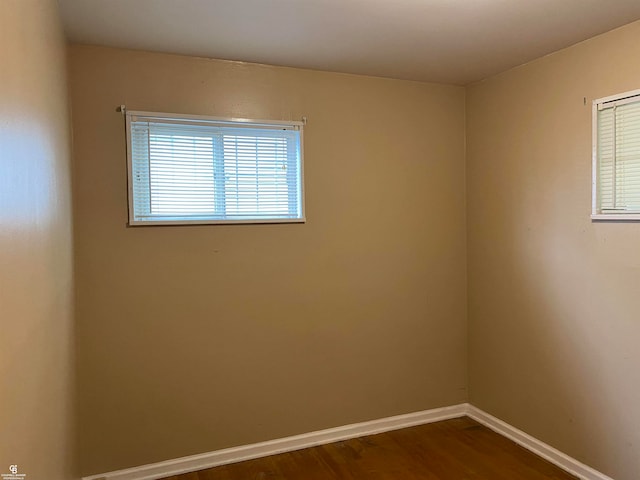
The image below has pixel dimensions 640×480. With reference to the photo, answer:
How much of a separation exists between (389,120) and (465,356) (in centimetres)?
183

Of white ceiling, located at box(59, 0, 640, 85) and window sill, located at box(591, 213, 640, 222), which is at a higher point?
white ceiling, located at box(59, 0, 640, 85)

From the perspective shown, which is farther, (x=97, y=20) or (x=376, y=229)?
(x=376, y=229)

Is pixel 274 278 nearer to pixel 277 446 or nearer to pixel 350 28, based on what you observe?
pixel 277 446

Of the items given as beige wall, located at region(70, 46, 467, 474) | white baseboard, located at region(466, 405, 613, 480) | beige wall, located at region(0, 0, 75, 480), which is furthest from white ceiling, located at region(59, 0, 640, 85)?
white baseboard, located at region(466, 405, 613, 480)

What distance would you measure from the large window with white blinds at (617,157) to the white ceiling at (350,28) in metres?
0.40

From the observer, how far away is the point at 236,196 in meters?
2.77

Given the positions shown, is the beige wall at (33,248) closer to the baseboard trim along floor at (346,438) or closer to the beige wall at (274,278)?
the beige wall at (274,278)

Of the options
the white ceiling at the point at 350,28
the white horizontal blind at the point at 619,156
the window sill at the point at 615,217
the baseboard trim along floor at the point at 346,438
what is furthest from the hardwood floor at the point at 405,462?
the white ceiling at the point at 350,28

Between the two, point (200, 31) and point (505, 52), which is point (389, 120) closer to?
point (505, 52)

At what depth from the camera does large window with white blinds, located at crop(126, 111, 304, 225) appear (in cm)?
257

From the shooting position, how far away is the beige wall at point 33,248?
1.01 m

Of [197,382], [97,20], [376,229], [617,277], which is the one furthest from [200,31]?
[617,277]

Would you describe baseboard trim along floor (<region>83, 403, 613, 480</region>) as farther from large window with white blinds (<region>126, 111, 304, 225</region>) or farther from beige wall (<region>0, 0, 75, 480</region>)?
large window with white blinds (<region>126, 111, 304, 225</region>)

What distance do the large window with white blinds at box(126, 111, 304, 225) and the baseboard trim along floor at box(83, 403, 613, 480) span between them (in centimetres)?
141
